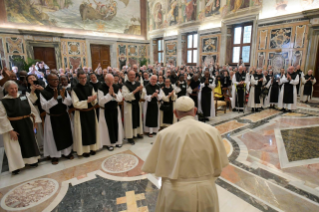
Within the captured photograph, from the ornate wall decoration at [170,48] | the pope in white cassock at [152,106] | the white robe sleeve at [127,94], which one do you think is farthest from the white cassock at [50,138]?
the ornate wall decoration at [170,48]

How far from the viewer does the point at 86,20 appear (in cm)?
1508

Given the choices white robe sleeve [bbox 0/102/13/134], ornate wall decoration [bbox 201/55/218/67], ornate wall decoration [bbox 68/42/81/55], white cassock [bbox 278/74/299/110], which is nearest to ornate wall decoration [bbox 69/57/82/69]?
ornate wall decoration [bbox 68/42/81/55]

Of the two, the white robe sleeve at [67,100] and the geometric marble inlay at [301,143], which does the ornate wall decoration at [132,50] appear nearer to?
the white robe sleeve at [67,100]

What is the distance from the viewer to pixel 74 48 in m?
14.4

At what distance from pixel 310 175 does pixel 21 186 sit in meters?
5.48

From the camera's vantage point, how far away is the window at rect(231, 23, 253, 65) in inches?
468

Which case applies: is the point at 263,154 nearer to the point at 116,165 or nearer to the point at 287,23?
the point at 116,165

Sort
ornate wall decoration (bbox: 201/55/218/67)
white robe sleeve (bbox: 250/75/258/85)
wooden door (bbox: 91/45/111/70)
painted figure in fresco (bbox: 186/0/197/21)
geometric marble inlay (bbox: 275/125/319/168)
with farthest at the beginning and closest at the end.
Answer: wooden door (bbox: 91/45/111/70), painted figure in fresco (bbox: 186/0/197/21), ornate wall decoration (bbox: 201/55/218/67), white robe sleeve (bbox: 250/75/258/85), geometric marble inlay (bbox: 275/125/319/168)

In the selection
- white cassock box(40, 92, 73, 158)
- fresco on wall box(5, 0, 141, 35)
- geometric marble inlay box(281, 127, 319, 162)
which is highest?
fresco on wall box(5, 0, 141, 35)

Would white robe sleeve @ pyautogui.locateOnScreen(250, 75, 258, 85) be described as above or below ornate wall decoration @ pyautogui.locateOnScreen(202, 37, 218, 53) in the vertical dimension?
below

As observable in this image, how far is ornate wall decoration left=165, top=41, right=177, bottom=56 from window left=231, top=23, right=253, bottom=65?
5473 millimetres

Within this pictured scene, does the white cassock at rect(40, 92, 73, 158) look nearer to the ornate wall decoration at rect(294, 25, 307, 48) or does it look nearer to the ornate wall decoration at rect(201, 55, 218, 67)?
the ornate wall decoration at rect(294, 25, 307, 48)

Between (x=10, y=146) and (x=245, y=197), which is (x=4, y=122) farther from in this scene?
(x=245, y=197)

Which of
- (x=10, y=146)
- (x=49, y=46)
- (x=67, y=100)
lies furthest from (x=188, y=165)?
(x=49, y=46)
